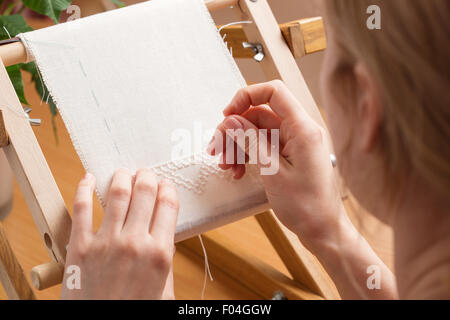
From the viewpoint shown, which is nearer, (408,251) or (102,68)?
(408,251)

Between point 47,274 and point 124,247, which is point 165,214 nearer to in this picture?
point 124,247

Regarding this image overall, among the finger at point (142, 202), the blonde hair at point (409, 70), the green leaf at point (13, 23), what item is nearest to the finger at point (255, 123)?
the finger at point (142, 202)

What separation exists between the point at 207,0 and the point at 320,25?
0.20 meters

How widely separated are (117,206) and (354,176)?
277 millimetres

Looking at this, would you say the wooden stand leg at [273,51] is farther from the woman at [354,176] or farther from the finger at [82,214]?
the finger at [82,214]

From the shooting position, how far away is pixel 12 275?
819 millimetres

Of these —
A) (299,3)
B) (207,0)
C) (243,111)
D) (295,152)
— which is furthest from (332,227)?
(299,3)

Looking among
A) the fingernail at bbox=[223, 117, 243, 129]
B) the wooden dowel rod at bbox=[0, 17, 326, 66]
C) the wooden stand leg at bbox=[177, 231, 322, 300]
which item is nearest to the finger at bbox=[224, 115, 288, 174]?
the fingernail at bbox=[223, 117, 243, 129]

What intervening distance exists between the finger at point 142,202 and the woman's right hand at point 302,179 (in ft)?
0.45

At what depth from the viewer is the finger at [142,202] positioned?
1.99 ft

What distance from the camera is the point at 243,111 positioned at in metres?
0.77

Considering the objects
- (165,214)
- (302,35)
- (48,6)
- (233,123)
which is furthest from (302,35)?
(48,6)

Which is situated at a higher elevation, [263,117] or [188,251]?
[263,117]
